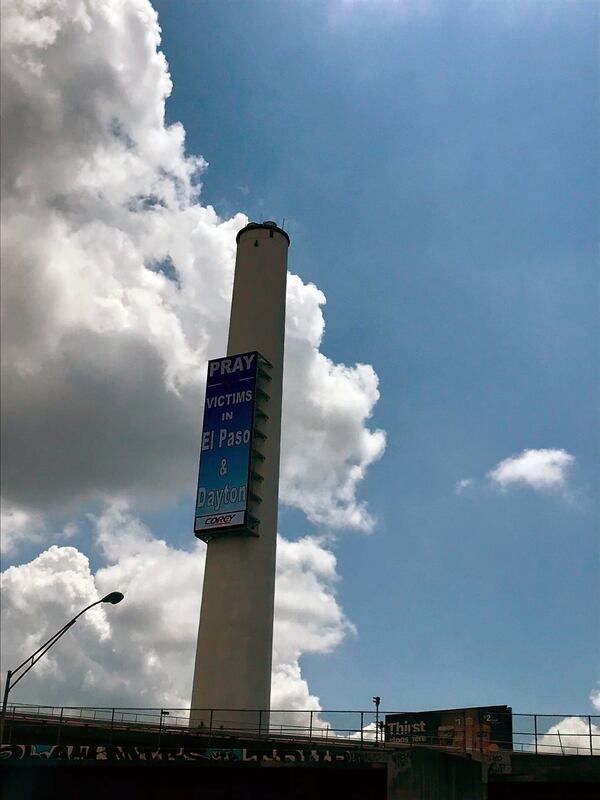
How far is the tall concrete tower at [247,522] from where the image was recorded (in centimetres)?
7581

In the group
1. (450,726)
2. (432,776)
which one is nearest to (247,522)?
(450,726)

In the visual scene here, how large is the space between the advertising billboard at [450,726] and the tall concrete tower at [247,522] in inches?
654

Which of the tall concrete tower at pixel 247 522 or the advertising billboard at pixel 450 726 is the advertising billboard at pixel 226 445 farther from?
the advertising billboard at pixel 450 726

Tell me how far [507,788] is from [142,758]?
18.8 metres

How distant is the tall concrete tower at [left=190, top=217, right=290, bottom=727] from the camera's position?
7581cm

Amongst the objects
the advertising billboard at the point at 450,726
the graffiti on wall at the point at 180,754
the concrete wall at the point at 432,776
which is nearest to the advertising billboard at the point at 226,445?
the advertising billboard at the point at 450,726

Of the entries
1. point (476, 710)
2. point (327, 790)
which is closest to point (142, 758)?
point (327, 790)

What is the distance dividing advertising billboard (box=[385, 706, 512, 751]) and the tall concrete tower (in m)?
16.6

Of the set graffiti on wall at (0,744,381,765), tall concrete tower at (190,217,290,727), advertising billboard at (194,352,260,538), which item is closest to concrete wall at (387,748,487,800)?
graffiti on wall at (0,744,381,765)

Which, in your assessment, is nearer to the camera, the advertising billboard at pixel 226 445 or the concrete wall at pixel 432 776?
the concrete wall at pixel 432 776

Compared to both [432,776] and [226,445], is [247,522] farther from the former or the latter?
[432,776]

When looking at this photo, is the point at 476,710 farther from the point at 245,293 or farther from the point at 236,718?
the point at 245,293

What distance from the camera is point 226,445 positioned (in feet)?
276

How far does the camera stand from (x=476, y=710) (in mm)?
89125
